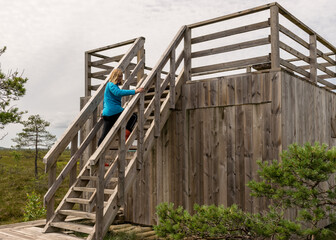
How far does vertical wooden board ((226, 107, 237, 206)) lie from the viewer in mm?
7461

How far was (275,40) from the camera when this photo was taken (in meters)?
7.00

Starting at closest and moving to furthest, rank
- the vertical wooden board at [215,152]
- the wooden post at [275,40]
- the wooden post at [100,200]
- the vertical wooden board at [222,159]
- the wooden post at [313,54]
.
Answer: the wooden post at [100,200]
the wooden post at [275,40]
the vertical wooden board at [222,159]
the vertical wooden board at [215,152]
the wooden post at [313,54]

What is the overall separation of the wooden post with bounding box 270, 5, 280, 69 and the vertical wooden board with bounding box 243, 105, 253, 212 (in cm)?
96

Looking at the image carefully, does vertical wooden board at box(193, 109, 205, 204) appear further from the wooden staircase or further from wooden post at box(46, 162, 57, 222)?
wooden post at box(46, 162, 57, 222)

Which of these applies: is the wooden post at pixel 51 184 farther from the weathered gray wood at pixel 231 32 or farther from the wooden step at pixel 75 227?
the weathered gray wood at pixel 231 32

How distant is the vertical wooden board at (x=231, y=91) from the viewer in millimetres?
7555

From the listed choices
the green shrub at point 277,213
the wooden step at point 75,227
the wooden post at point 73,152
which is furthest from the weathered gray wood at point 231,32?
the wooden step at point 75,227

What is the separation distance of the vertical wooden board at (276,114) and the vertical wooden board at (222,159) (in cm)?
104

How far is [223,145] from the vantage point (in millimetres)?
7664

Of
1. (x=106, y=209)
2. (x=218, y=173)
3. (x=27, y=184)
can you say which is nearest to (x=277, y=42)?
(x=218, y=173)

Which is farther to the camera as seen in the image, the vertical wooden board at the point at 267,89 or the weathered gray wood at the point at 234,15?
the weathered gray wood at the point at 234,15

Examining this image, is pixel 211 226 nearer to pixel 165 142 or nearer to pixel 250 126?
pixel 250 126

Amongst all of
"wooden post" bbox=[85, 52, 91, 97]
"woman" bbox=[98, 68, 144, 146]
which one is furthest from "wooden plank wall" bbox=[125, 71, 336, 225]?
"wooden post" bbox=[85, 52, 91, 97]

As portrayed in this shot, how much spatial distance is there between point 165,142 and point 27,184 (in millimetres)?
14416
